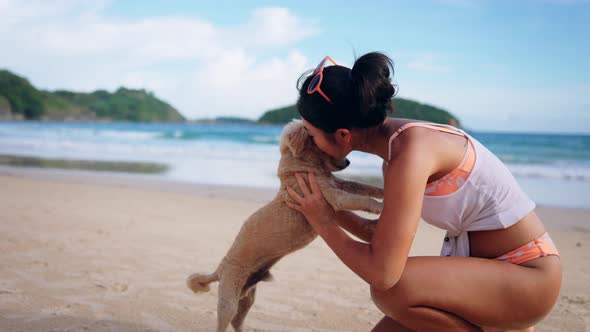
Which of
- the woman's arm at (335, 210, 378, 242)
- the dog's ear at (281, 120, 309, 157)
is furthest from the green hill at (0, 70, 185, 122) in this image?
the woman's arm at (335, 210, 378, 242)

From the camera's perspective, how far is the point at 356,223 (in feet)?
7.51

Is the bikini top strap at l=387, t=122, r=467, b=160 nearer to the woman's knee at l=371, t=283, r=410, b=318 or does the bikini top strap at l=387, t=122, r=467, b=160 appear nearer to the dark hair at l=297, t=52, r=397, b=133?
the dark hair at l=297, t=52, r=397, b=133

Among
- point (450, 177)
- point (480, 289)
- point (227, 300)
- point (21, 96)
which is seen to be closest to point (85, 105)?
point (21, 96)

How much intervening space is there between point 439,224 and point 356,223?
1.31 ft

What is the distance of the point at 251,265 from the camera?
2482 mm

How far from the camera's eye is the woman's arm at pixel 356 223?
227cm

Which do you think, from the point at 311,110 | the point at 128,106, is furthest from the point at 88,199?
the point at 128,106

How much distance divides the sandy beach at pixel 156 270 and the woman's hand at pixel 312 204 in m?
1.22

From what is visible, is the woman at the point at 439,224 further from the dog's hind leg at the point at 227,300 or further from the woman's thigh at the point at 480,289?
the dog's hind leg at the point at 227,300

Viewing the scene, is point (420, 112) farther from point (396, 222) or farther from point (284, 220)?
point (396, 222)

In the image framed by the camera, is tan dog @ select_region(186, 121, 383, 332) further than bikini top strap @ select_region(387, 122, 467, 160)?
Yes

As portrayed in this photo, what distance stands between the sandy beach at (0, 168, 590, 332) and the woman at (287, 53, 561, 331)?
1.28 metres

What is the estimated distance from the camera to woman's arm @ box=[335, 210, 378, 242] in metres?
2.27

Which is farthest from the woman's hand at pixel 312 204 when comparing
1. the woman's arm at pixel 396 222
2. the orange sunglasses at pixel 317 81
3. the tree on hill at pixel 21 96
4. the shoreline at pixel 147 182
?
the tree on hill at pixel 21 96
